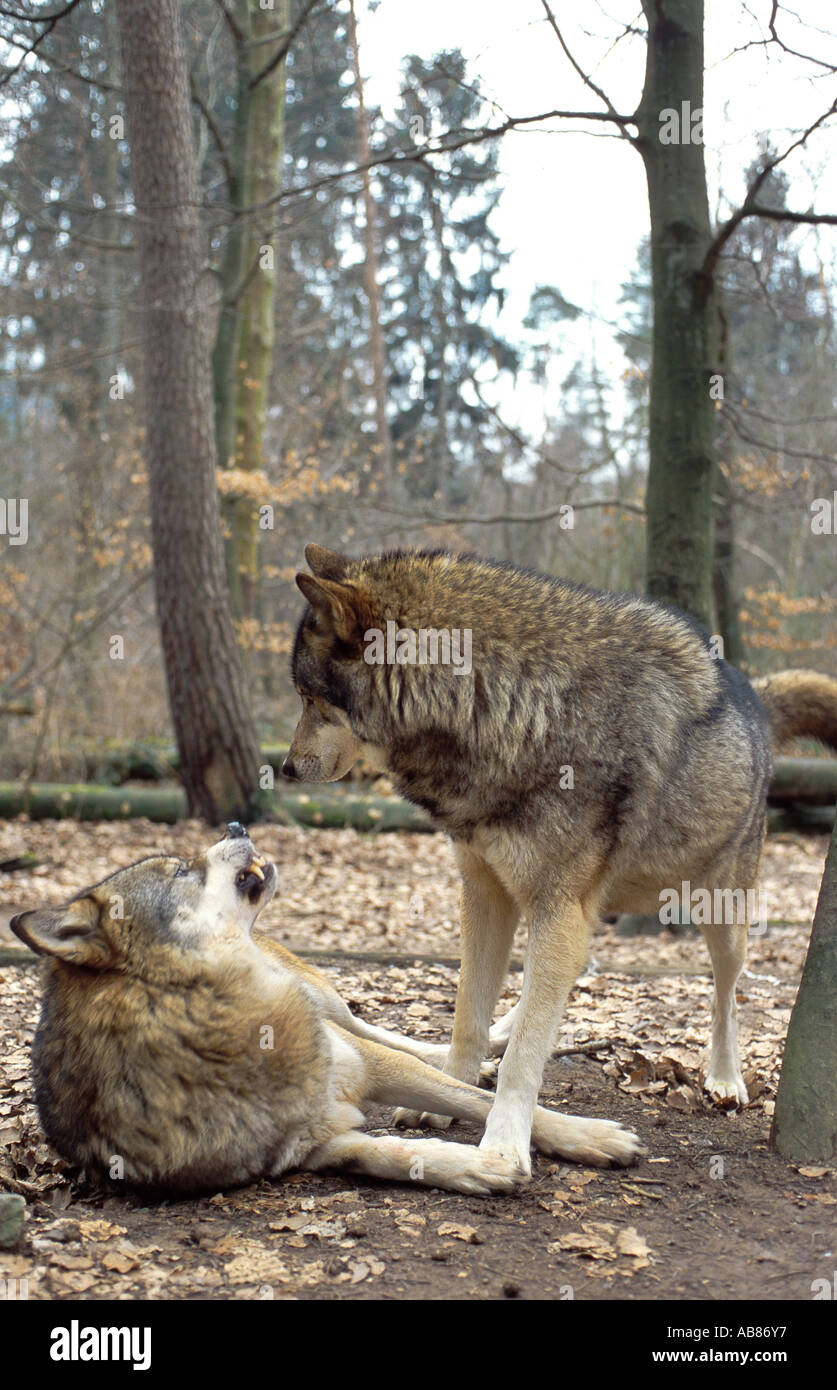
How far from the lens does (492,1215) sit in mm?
3529

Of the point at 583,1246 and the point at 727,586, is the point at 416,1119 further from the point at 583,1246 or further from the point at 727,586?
the point at 727,586

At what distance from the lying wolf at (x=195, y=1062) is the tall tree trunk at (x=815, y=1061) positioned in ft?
1.90

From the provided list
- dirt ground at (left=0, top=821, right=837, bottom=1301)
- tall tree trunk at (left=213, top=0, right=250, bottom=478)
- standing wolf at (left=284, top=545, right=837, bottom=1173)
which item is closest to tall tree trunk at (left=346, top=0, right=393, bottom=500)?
tall tree trunk at (left=213, top=0, right=250, bottom=478)

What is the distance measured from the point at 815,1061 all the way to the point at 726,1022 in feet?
2.90

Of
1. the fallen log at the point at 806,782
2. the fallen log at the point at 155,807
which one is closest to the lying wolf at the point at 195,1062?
the fallen log at the point at 155,807

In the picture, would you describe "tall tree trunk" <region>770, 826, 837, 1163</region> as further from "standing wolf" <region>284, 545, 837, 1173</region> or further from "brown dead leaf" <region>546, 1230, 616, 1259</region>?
"brown dead leaf" <region>546, 1230, 616, 1259</region>

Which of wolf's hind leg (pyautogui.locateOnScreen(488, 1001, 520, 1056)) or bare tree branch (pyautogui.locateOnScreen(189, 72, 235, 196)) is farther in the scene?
bare tree branch (pyautogui.locateOnScreen(189, 72, 235, 196))

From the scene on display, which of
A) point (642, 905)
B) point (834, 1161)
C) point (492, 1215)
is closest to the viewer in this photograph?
point (492, 1215)

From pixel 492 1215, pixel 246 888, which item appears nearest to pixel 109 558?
pixel 246 888

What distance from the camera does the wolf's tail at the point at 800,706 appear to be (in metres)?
5.44

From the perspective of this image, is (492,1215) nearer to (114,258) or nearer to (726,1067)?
(726,1067)

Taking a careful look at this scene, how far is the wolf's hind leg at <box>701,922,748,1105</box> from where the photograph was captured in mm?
4621

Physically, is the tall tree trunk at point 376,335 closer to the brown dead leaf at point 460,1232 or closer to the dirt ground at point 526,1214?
the dirt ground at point 526,1214
